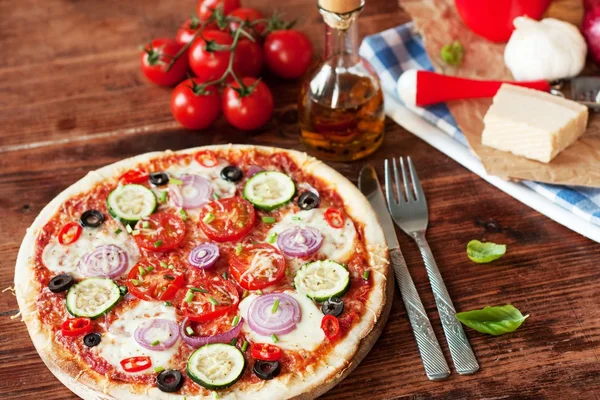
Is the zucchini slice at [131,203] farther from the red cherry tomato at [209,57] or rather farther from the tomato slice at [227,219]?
the red cherry tomato at [209,57]

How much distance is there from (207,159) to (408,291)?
3.84 ft

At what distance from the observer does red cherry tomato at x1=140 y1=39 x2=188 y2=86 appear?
→ 426 cm

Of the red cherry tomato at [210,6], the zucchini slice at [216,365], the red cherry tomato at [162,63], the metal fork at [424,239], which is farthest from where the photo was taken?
the red cherry tomato at [210,6]

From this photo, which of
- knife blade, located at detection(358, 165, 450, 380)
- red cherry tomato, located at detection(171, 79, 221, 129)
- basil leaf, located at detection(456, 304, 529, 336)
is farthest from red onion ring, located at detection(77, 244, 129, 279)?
basil leaf, located at detection(456, 304, 529, 336)

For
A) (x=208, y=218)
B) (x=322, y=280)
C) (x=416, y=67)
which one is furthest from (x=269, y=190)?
(x=416, y=67)

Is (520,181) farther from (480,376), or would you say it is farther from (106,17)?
(106,17)

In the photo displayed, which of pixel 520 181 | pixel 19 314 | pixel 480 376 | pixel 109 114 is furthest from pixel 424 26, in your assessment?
pixel 19 314

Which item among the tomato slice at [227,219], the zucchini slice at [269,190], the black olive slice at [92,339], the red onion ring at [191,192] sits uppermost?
the zucchini slice at [269,190]

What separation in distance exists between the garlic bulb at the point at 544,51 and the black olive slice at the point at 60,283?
2566 mm

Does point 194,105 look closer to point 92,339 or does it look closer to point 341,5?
point 341,5

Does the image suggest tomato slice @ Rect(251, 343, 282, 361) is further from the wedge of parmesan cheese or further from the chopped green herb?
the wedge of parmesan cheese

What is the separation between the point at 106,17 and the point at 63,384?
286 cm

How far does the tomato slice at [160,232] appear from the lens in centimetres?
322

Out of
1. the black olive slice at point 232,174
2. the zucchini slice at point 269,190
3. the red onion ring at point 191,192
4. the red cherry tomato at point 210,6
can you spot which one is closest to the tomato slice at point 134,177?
the red onion ring at point 191,192
